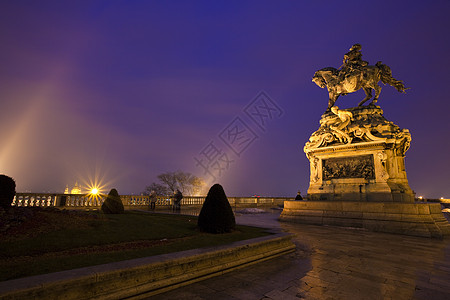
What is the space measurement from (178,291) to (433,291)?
5.04 metres

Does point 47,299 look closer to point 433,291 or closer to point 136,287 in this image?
point 136,287

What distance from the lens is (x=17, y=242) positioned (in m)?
5.20

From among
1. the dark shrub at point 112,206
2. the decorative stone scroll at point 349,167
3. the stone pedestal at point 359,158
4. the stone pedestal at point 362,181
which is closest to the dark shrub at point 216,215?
the dark shrub at point 112,206

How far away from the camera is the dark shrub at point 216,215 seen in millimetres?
8219

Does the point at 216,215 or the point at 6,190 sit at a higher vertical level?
the point at 6,190

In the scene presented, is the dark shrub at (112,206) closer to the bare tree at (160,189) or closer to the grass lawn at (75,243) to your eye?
the grass lawn at (75,243)

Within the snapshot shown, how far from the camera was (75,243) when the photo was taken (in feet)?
18.6

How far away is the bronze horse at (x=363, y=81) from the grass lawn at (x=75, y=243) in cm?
1592

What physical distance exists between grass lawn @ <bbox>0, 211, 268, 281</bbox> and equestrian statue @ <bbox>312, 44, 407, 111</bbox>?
15945mm

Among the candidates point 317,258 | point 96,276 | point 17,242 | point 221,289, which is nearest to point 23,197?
point 17,242

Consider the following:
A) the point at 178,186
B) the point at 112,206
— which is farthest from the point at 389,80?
the point at 178,186

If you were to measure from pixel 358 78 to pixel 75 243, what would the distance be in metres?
19.9

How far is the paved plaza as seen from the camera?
4.18 m

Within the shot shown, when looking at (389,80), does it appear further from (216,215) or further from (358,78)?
(216,215)
